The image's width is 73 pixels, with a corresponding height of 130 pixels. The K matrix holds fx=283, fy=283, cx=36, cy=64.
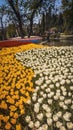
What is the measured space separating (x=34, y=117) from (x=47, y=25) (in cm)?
7521

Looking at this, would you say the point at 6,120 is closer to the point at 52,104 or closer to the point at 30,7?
the point at 52,104

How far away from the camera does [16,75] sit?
7.18 metres

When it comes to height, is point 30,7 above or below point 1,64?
above

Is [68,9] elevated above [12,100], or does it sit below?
above

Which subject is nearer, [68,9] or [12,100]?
[12,100]

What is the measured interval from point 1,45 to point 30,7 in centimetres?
1125

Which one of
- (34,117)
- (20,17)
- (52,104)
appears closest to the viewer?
(34,117)

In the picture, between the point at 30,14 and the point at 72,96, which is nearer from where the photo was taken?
the point at 72,96

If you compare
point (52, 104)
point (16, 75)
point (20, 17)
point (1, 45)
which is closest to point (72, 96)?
point (52, 104)

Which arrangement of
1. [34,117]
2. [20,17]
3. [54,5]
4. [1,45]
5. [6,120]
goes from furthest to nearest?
1. [54,5]
2. [20,17]
3. [1,45]
4. [34,117]
5. [6,120]

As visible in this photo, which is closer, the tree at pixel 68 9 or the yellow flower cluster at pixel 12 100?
the yellow flower cluster at pixel 12 100

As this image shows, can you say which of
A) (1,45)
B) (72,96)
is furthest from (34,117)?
(1,45)

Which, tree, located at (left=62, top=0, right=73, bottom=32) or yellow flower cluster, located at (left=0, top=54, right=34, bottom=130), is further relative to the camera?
tree, located at (left=62, top=0, right=73, bottom=32)

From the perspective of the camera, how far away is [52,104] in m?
4.85
